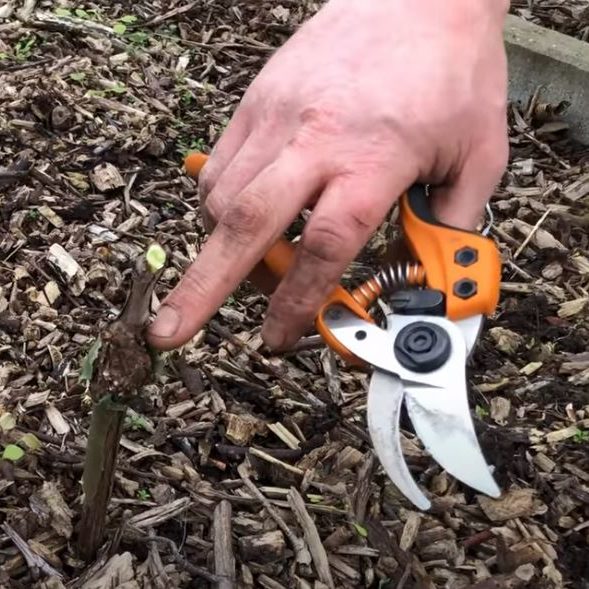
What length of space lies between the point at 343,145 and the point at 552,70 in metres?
1.74

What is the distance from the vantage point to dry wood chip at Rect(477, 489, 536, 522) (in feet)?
6.02

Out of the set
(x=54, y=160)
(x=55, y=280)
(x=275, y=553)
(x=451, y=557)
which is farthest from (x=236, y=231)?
(x=54, y=160)

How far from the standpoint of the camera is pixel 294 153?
1.35m

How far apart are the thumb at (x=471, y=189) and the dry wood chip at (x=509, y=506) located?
596mm

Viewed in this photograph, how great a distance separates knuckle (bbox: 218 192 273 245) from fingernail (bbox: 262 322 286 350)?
0.14 m

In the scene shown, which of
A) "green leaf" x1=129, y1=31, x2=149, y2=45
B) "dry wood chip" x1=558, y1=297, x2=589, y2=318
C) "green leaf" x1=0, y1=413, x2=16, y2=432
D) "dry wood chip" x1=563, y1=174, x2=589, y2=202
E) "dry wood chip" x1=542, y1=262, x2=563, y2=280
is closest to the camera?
"green leaf" x1=0, y1=413, x2=16, y2=432

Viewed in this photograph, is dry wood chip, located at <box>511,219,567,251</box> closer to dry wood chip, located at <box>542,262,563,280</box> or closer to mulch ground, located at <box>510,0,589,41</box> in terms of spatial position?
dry wood chip, located at <box>542,262,563,280</box>

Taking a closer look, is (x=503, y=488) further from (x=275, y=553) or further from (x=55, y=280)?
(x=55, y=280)

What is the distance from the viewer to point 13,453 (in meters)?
1.77

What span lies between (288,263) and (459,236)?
0.83 ft

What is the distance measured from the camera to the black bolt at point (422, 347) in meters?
1.37

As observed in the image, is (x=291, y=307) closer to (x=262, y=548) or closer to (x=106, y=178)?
(x=262, y=548)

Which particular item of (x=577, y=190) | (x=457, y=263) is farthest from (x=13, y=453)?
(x=577, y=190)

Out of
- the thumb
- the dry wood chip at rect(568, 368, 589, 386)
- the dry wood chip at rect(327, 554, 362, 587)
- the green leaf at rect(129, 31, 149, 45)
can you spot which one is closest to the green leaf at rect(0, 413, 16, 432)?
the dry wood chip at rect(327, 554, 362, 587)
